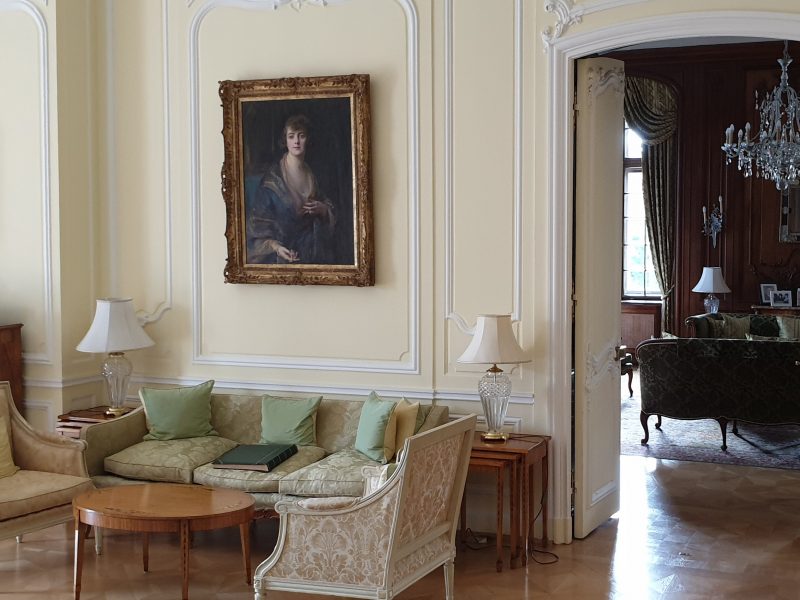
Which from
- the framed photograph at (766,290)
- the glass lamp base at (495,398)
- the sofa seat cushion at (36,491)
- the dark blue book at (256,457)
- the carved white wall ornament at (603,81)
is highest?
the carved white wall ornament at (603,81)

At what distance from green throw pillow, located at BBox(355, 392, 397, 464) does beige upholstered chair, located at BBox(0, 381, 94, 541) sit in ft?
4.71

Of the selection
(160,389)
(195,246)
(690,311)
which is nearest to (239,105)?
(195,246)

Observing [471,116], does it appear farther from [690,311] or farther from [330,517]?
[690,311]

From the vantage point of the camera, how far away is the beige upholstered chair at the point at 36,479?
4869 millimetres

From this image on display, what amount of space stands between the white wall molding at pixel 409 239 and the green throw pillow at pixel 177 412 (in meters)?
0.40

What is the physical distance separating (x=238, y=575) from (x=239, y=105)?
2748 millimetres

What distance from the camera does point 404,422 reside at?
539 cm

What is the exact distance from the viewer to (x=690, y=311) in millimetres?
11484

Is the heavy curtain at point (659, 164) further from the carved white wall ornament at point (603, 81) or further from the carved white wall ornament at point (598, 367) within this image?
the carved white wall ornament at point (598, 367)

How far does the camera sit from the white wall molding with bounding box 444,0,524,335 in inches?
217

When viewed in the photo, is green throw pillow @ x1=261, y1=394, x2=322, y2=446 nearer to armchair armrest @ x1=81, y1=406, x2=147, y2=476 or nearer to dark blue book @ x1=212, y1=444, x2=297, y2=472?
dark blue book @ x1=212, y1=444, x2=297, y2=472

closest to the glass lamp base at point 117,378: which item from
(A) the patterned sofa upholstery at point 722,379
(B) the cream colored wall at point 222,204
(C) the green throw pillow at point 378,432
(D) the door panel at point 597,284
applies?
(B) the cream colored wall at point 222,204

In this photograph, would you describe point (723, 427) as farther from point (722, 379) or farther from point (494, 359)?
point (494, 359)

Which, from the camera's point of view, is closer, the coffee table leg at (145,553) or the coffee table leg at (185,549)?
the coffee table leg at (185,549)
